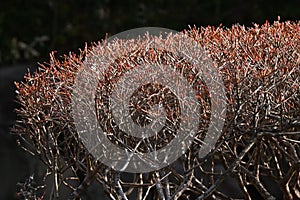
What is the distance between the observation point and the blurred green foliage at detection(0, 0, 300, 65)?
48.4 feet

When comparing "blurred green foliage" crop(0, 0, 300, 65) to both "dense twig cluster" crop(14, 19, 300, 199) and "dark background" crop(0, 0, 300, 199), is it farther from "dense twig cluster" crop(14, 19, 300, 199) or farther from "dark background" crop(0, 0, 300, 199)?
"dense twig cluster" crop(14, 19, 300, 199)

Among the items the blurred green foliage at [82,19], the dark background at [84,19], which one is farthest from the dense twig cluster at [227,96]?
the blurred green foliage at [82,19]

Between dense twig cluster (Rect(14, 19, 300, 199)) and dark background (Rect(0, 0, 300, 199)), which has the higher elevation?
dark background (Rect(0, 0, 300, 199))

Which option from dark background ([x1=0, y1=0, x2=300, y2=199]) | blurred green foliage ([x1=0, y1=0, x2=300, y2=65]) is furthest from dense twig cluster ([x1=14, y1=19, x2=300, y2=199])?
blurred green foliage ([x1=0, y1=0, x2=300, y2=65])

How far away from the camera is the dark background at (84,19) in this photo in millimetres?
14164

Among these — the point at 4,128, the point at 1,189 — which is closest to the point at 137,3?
the point at 4,128

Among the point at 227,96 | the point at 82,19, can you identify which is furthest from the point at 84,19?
the point at 227,96

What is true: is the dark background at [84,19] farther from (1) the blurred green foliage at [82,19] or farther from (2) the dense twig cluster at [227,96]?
(2) the dense twig cluster at [227,96]

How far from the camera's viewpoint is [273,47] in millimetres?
5680

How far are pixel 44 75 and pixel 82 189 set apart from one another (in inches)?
39.3

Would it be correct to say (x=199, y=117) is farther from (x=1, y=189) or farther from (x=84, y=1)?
(x=84, y=1)

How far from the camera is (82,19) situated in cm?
1611

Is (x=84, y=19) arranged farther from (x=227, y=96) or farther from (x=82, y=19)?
(x=227, y=96)

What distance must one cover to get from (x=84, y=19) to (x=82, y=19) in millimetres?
49
